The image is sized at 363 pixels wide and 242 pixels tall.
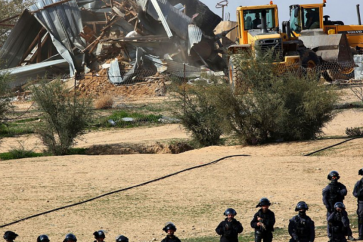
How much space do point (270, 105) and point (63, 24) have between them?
2008 centimetres

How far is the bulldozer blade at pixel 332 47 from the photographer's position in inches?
1257

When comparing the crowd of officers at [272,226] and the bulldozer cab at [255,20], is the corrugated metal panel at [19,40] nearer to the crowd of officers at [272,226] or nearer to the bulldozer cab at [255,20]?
the bulldozer cab at [255,20]

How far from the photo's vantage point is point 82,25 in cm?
3822

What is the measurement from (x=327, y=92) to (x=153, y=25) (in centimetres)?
1874

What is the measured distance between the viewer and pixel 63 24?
3784 cm

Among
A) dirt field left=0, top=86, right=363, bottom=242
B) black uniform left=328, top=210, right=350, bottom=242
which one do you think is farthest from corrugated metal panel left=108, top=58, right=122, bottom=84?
black uniform left=328, top=210, right=350, bottom=242

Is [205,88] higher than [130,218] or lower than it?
higher

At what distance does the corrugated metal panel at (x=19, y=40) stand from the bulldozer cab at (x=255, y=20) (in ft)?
46.7

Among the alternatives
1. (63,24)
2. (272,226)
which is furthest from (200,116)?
(63,24)

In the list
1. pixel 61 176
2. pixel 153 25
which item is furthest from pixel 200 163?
pixel 153 25

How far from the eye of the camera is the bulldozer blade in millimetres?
31922

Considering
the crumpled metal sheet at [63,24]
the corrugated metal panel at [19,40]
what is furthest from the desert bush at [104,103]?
the corrugated metal panel at [19,40]

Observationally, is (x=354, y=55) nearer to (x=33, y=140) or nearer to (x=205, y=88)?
(x=205, y=88)

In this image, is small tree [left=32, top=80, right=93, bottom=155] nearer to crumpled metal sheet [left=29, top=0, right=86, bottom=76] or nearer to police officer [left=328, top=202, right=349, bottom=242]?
police officer [left=328, top=202, right=349, bottom=242]
